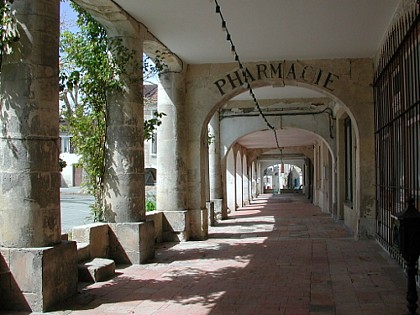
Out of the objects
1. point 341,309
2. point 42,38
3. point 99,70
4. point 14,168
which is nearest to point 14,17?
point 42,38

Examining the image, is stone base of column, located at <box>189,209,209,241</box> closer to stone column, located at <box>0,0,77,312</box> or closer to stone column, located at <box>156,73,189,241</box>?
stone column, located at <box>156,73,189,241</box>

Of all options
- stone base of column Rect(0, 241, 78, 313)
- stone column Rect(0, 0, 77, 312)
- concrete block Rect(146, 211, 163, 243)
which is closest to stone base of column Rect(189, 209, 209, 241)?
concrete block Rect(146, 211, 163, 243)

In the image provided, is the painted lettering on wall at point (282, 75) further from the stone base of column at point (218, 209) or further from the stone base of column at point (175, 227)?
the stone base of column at point (218, 209)

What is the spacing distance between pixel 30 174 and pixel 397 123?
506 centimetres

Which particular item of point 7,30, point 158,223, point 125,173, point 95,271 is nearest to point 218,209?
point 158,223

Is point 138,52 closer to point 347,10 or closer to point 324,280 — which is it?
point 347,10

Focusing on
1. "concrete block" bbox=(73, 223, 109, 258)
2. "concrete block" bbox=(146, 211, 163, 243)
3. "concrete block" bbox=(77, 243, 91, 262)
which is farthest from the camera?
"concrete block" bbox=(146, 211, 163, 243)

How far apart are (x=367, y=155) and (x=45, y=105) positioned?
6.70 meters

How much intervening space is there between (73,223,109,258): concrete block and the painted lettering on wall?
4.47 m

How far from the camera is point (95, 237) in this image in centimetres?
705

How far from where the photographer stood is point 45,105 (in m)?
5.14

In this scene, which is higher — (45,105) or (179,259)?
(45,105)

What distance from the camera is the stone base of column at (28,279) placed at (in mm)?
4812

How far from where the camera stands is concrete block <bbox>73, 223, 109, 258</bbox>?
22.5 ft
